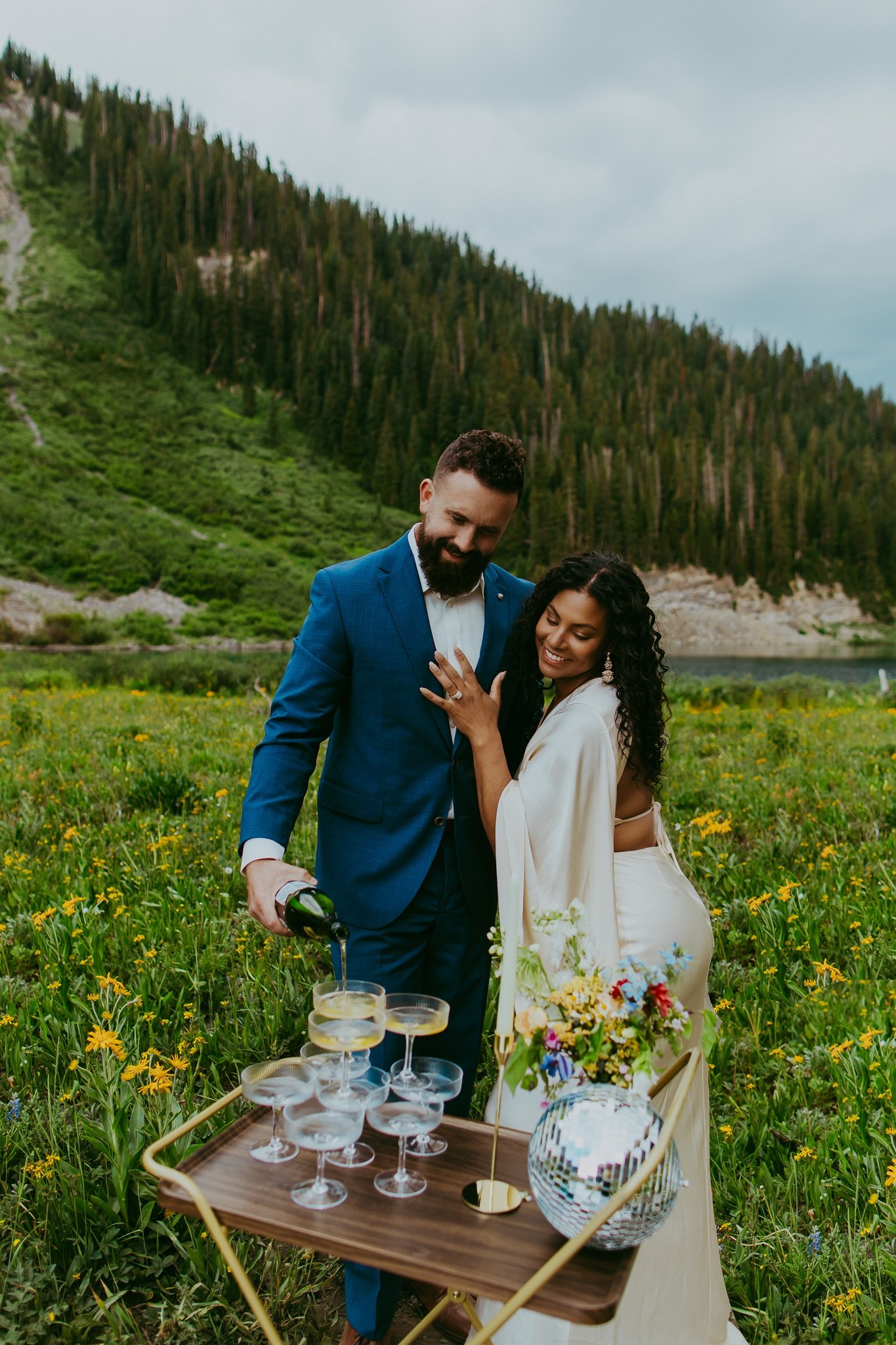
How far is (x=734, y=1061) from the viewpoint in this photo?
446 cm

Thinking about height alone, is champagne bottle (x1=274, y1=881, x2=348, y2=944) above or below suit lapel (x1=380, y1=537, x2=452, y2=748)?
below

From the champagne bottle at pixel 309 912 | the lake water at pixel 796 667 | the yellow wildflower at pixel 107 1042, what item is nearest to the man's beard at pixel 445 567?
the champagne bottle at pixel 309 912

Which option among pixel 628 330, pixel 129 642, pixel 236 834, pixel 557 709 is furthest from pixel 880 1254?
pixel 628 330

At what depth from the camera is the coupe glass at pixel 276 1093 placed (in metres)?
1.87

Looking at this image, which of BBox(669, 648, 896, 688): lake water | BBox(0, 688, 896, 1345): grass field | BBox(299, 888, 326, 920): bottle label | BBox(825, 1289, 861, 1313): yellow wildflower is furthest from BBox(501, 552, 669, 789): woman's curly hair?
BBox(669, 648, 896, 688): lake water

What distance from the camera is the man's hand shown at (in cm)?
231

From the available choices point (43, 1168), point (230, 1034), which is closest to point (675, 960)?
point (43, 1168)

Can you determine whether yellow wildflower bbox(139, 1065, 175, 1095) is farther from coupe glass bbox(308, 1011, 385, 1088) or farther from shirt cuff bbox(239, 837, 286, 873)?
coupe glass bbox(308, 1011, 385, 1088)

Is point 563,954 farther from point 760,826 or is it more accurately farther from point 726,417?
point 726,417

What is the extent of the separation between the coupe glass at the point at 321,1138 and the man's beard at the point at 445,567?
5.52 feet

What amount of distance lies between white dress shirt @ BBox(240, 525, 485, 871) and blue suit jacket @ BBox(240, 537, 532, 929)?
74mm

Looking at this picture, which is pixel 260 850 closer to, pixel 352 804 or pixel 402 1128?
pixel 352 804

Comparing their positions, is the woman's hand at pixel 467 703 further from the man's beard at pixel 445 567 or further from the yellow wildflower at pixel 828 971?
the yellow wildflower at pixel 828 971

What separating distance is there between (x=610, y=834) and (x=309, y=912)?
0.93 metres
